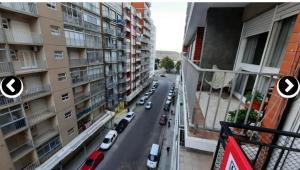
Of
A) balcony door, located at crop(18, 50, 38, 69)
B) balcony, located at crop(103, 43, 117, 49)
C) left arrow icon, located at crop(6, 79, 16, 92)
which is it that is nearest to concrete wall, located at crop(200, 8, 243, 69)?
left arrow icon, located at crop(6, 79, 16, 92)

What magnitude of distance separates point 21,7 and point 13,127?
5.77 meters

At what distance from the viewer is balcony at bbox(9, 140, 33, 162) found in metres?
6.88

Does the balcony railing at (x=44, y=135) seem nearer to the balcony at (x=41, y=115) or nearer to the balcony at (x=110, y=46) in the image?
the balcony at (x=41, y=115)

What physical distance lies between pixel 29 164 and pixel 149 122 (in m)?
11.1

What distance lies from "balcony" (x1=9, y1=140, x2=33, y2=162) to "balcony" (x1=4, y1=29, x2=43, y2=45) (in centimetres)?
534

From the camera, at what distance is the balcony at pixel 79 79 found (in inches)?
401

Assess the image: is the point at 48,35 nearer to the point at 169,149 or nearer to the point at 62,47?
the point at 62,47

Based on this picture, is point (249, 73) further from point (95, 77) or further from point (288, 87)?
point (95, 77)

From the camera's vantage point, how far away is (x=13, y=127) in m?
6.63

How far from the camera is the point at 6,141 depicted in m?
6.72

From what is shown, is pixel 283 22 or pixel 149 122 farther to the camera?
pixel 149 122

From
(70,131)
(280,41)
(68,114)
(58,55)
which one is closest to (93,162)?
(70,131)

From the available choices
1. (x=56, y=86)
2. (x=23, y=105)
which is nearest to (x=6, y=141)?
(x=23, y=105)

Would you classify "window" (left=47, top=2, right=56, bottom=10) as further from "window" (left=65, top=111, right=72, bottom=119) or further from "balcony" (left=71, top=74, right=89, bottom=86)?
"window" (left=65, top=111, right=72, bottom=119)
